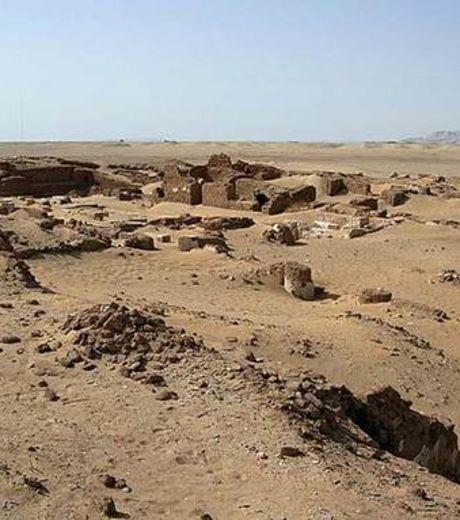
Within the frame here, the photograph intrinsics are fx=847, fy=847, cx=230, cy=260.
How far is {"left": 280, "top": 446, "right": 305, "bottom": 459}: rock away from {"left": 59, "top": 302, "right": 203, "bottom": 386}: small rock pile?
166cm

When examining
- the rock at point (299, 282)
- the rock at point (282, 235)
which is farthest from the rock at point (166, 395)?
the rock at point (282, 235)

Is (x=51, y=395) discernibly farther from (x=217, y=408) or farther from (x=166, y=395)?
(x=217, y=408)

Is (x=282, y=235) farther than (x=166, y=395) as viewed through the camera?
Yes

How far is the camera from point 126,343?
8.09 m

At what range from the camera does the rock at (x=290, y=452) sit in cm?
628

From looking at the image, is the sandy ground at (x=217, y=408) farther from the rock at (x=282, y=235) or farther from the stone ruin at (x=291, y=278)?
the rock at (x=282, y=235)

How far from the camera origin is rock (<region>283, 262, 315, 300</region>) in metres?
15.6

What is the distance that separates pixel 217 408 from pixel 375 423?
179 cm

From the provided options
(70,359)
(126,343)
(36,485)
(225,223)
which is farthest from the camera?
(225,223)

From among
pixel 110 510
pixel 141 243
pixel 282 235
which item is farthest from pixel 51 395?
pixel 282 235

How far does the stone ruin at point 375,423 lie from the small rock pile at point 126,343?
1283mm

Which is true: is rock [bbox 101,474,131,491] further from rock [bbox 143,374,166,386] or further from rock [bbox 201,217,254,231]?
rock [bbox 201,217,254,231]

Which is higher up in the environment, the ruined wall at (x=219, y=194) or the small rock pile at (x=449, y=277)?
the ruined wall at (x=219, y=194)

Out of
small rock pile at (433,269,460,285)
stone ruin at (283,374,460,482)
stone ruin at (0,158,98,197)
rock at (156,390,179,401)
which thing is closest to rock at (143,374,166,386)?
rock at (156,390,179,401)
